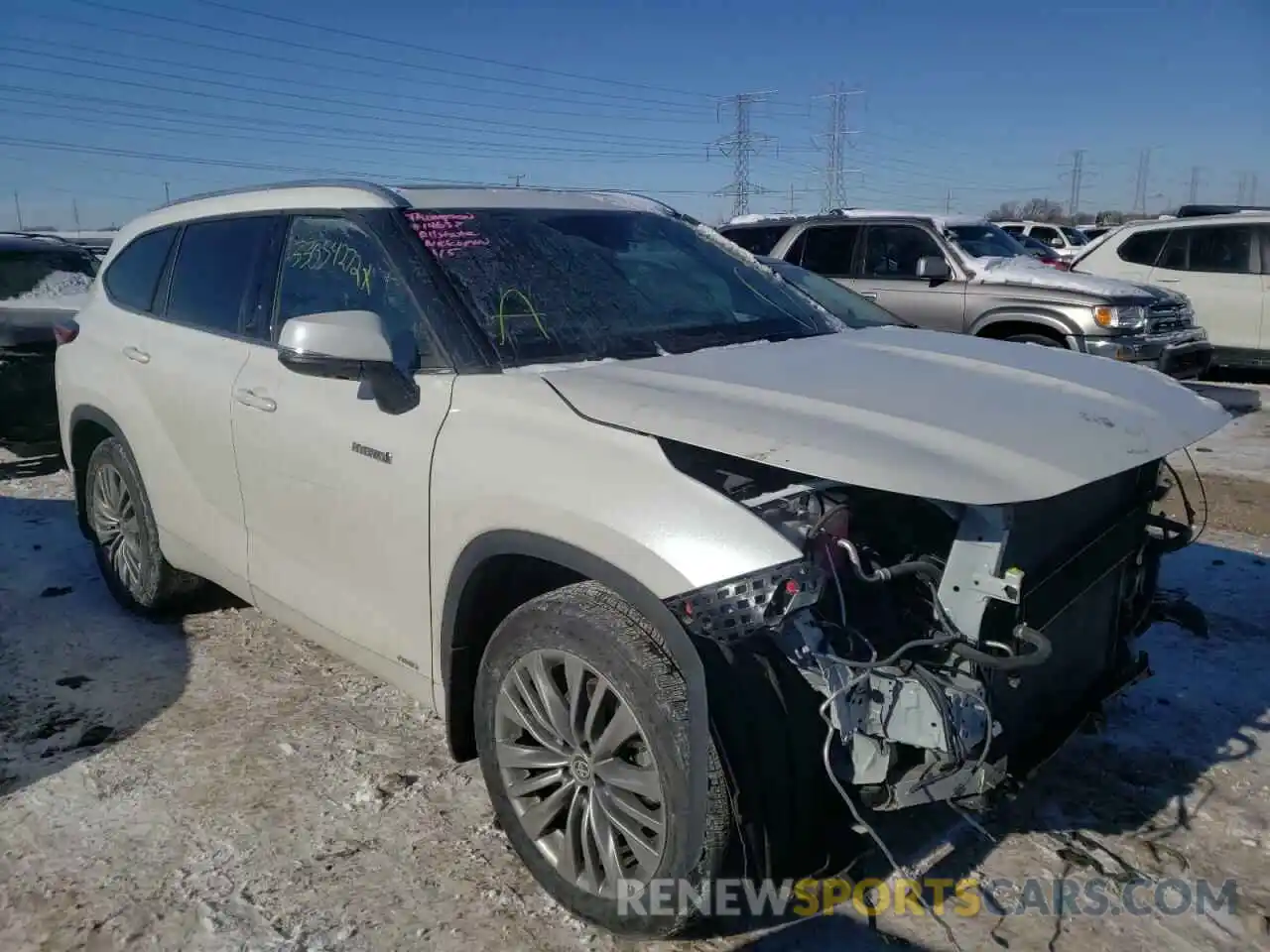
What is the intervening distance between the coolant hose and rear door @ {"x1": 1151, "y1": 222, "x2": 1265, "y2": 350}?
36.1ft

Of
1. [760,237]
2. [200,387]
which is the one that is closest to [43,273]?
[200,387]

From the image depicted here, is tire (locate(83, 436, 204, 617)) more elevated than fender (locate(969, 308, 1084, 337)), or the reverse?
fender (locate(969, 308, 1084, 337))

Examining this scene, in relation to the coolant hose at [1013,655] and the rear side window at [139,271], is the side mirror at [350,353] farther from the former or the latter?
the rear side window at [139,271]

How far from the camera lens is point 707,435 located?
231 centimetres

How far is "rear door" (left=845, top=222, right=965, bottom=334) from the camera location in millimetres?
9703

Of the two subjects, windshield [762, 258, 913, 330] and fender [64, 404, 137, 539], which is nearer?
fender [64, 404, 137, 539]

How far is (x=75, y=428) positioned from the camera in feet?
16.0

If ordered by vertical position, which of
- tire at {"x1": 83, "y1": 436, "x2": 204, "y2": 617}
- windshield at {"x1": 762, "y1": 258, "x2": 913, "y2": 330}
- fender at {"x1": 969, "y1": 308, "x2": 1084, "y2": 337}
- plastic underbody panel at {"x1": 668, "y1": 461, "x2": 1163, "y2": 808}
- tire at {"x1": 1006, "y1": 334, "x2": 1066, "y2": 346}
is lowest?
tire at {"x1": 83, "y1": 436, "x2": 204, "y2": 617}

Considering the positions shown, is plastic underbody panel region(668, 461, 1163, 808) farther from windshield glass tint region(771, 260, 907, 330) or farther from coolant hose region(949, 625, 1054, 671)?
windshield glass tint region(771, 260, 907, 330)

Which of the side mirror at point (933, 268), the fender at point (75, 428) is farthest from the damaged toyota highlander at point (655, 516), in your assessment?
the side mirror at point (933, 268)

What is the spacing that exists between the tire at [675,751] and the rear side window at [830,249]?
8.59 metres

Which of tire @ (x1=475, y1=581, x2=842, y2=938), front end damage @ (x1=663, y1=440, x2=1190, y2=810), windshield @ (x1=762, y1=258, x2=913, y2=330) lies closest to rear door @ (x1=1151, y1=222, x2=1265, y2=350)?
windshield @ (x1=762, y1=258, x2=913, y2=330)

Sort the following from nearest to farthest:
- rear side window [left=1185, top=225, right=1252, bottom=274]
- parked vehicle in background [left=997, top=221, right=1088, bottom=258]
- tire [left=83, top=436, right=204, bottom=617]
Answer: tire [left=83, top=436, right=204, bottom=617] → rear side window [left=1185, top=225, right=1252, bottom=274] → parked vehicle in background [left=997, top=221, right=1088, bottom=258]

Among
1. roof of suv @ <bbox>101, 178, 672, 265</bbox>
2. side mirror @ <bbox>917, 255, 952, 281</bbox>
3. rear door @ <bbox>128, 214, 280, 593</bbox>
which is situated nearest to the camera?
roof of suv @ <bbox>101, 178, 672, 265</bbox>
